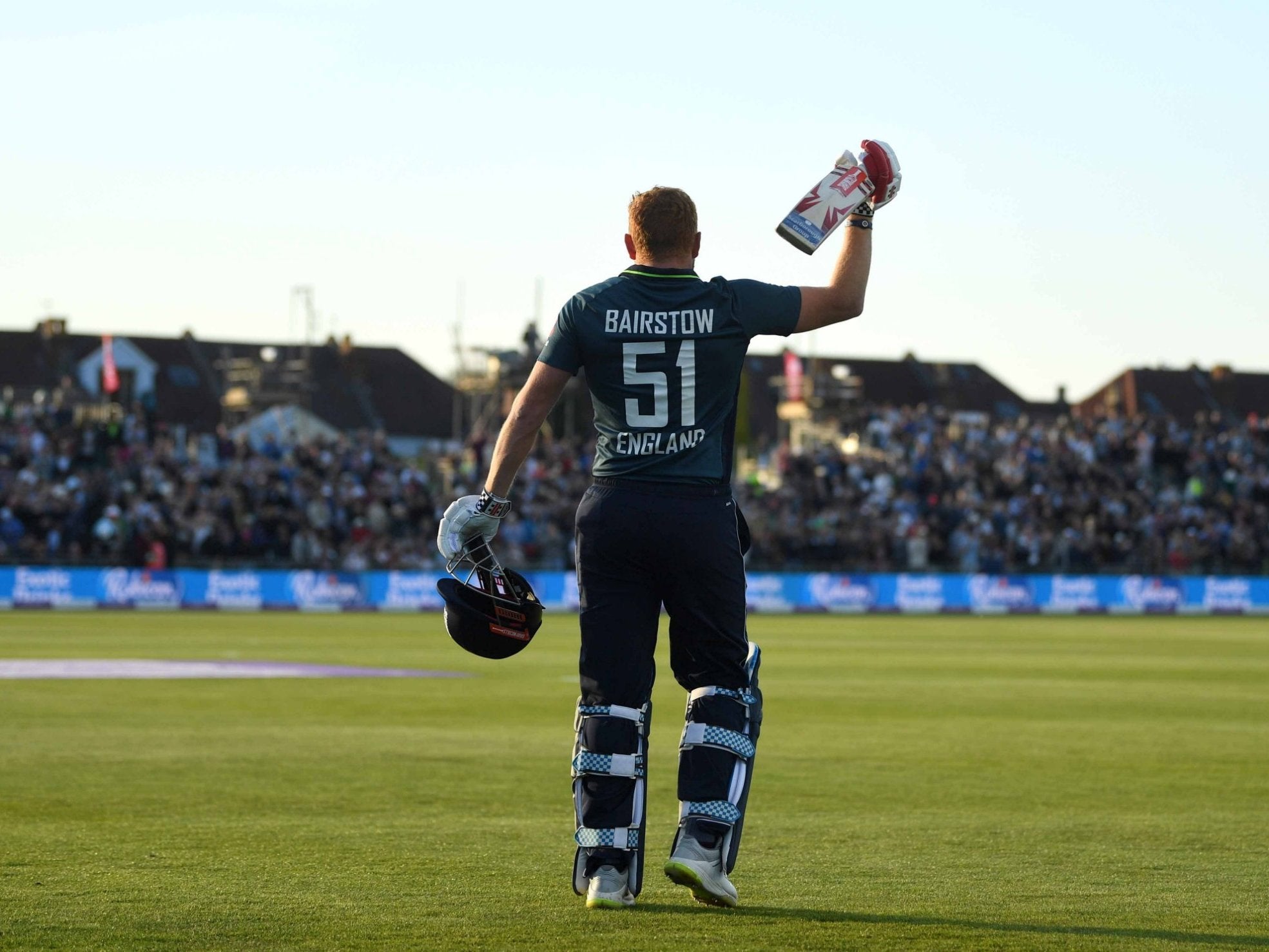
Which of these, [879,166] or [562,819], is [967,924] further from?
[562,819]

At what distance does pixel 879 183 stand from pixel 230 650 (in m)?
19.0

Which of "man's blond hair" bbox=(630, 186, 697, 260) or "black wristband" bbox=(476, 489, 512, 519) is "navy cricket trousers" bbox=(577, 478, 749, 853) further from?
"man's blond hair" bbox=(630, 186, 697, 260)

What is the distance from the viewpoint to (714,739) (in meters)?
6.00

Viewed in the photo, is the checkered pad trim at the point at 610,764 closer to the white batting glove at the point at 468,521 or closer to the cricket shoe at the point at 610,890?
the cricket shoe at the point at 610,890

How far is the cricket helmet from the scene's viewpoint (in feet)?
20.1

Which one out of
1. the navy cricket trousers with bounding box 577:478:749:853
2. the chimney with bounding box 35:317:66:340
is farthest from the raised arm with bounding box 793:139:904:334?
the chimney with bounding box 35:317:66:340

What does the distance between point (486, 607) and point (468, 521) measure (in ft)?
1.00

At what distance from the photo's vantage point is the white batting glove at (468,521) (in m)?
6.06

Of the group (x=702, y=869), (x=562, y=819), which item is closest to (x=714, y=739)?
(x=702, y=869)

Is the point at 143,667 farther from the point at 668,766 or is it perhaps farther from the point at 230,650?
the point at 668,766

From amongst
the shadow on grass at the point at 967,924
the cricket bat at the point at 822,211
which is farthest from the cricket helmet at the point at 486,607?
the cricket bat at the point at 822,211

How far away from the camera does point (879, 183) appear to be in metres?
6.32

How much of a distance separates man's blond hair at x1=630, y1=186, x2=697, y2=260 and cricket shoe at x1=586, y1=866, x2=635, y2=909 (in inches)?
78.8

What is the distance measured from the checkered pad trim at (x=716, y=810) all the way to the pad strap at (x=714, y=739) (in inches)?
7.0
